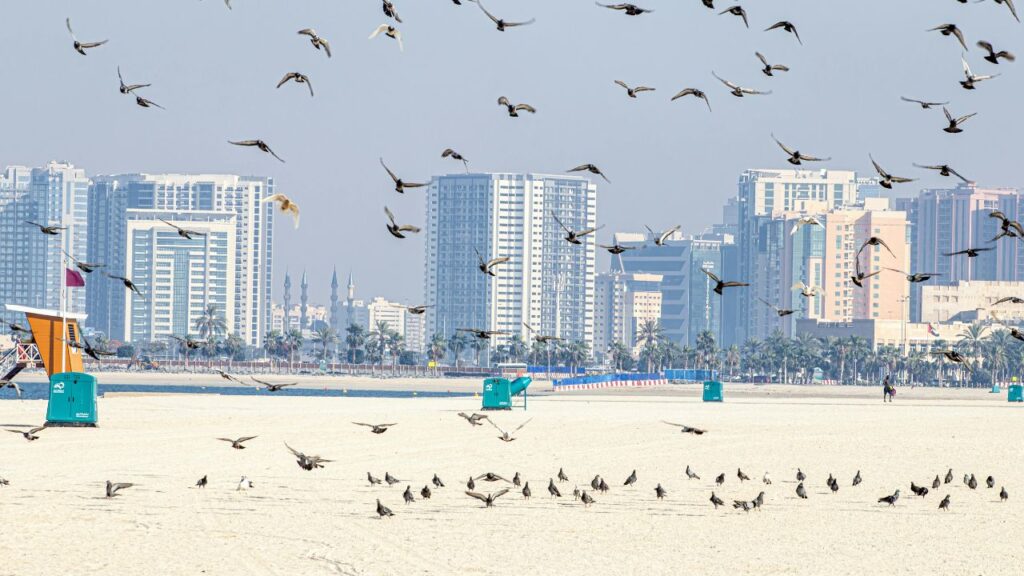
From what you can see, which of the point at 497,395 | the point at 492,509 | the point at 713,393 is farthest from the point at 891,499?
the point at 713,393

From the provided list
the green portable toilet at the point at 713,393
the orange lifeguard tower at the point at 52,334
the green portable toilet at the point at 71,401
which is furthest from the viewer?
the green portable toilet at the point at 713,393

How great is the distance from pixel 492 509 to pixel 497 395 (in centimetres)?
3660

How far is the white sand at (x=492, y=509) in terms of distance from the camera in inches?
827

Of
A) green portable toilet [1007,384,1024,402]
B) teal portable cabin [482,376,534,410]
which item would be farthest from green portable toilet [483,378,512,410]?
green portable toilet [1007,384,1024,402]

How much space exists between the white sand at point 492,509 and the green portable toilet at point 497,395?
54.0 ft

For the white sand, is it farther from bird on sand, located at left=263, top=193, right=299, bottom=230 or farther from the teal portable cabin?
the teal portable cabin

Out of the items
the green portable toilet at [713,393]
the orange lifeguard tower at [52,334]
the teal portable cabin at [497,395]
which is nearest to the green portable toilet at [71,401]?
the teal portable cabin at [497,395]

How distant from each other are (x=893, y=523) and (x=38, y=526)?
484 inches

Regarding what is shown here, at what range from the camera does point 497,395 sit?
206 ft

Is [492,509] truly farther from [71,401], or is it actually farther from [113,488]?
[71,401]

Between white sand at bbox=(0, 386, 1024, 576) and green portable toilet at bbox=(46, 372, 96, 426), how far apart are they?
658 mm

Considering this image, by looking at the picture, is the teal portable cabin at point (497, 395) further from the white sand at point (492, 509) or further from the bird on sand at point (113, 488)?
the bird on sand at point (113, 488)

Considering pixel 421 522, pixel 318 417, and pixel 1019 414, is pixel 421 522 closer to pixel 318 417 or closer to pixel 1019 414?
pixel 318 417

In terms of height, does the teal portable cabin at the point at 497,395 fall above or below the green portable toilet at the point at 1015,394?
above
